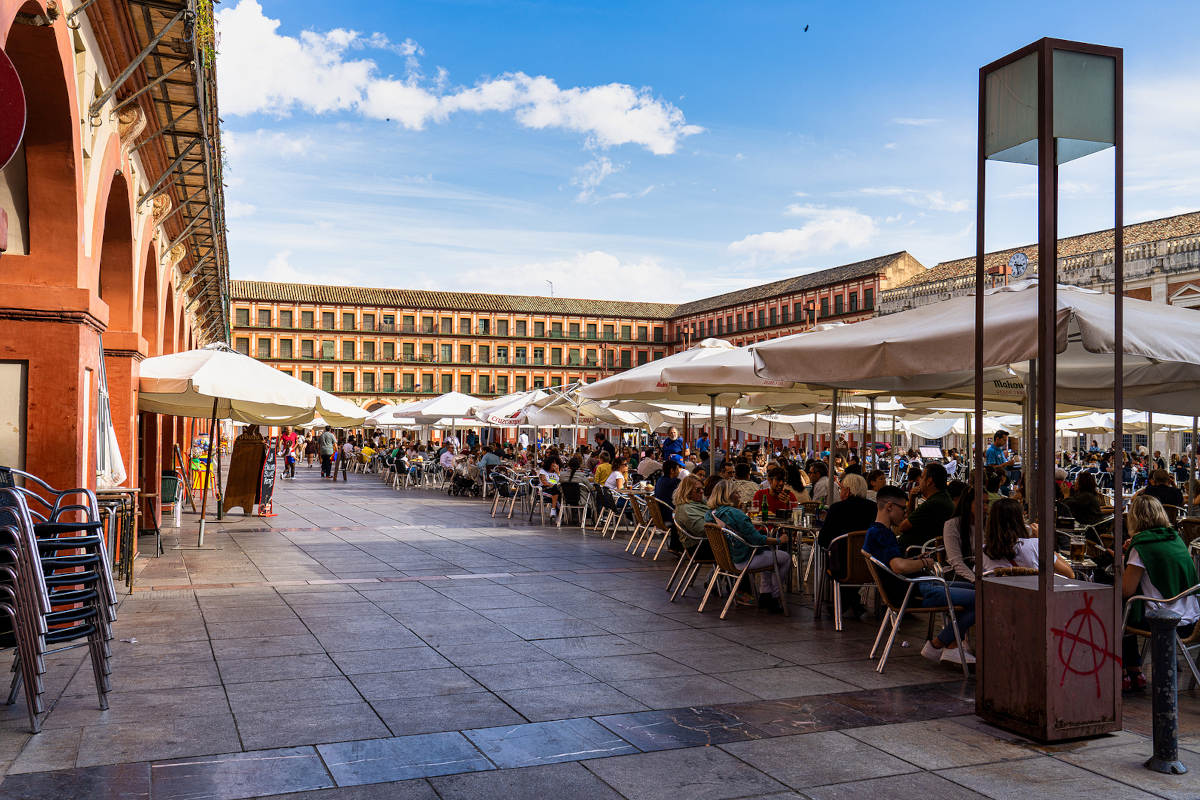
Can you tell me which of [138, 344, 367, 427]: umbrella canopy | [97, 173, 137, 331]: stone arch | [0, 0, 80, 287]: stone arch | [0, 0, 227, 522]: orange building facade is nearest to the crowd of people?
[138, 344, 367, 427]: umbrella canopy

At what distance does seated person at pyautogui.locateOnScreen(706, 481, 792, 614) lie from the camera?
7523 millimetres

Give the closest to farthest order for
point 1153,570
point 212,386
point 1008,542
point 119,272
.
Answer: point 1153,570
point 1008,542
point 119,272
point 212,386

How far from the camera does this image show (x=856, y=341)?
621 centimetres

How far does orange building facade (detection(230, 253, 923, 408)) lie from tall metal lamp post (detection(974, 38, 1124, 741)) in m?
62.0

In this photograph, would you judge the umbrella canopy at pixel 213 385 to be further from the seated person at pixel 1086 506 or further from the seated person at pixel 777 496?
the seated person at pixel 1086 506

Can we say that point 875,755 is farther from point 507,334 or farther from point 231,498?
point 507,334

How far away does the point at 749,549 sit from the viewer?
7543 mm

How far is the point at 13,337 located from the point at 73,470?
954 millimetres

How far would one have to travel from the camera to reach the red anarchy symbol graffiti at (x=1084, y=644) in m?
4.43

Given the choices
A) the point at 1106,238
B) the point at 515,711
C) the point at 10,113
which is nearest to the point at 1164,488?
the point at 515,711

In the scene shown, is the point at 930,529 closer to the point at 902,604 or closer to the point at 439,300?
the point at 902,604

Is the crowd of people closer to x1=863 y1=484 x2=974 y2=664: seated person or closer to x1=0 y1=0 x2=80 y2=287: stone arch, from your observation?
x1=863 y1=484 x2=974 y2=664: seated person

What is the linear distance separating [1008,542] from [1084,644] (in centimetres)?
124

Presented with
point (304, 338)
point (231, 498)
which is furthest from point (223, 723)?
point (304, 338)
